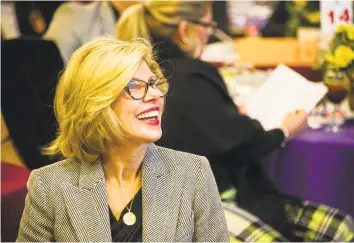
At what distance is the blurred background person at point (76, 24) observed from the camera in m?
2.06

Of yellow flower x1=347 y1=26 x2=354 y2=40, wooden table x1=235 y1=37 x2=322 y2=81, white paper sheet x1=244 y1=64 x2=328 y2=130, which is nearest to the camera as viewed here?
yellow flower x1=347 y1=26 x2=354 y2=40

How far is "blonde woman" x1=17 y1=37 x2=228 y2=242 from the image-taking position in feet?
3.92

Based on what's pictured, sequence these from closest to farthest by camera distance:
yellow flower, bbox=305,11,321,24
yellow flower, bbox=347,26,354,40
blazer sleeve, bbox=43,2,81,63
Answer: yellow flower, bbox=347,26,354,40
blazer sleeve, bbox=43,2,81,63
yellow flower, bbox=305,11,321,24

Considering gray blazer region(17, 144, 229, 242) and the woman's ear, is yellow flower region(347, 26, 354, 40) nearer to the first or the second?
the woman's ear

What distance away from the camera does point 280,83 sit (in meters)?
2.04

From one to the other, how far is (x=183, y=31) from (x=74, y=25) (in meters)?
0.48

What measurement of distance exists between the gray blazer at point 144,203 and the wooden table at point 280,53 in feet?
4.60

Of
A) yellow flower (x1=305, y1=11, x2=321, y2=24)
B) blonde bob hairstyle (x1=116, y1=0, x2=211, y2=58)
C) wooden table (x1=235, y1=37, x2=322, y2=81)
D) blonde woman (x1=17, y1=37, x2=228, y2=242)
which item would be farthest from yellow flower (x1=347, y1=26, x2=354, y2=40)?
yellow flower (x1=305, y1=11, x2=321, y2=24)

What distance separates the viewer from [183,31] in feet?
6.23

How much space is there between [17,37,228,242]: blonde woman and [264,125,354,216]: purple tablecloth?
816mm

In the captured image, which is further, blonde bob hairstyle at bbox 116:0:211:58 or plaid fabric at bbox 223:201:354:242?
blonde bob hairstyle at bbox 116:0:211:58

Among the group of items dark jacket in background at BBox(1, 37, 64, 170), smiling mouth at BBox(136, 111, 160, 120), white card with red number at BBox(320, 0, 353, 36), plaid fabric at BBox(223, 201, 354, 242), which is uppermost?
white card with red number at BBox(320, 0, 353, 36)

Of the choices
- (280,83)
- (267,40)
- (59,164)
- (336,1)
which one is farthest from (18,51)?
(267,40)

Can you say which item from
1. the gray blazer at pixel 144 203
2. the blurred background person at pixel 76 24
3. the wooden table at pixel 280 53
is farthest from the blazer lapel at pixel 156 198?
the wooden table at pixel 280 53
